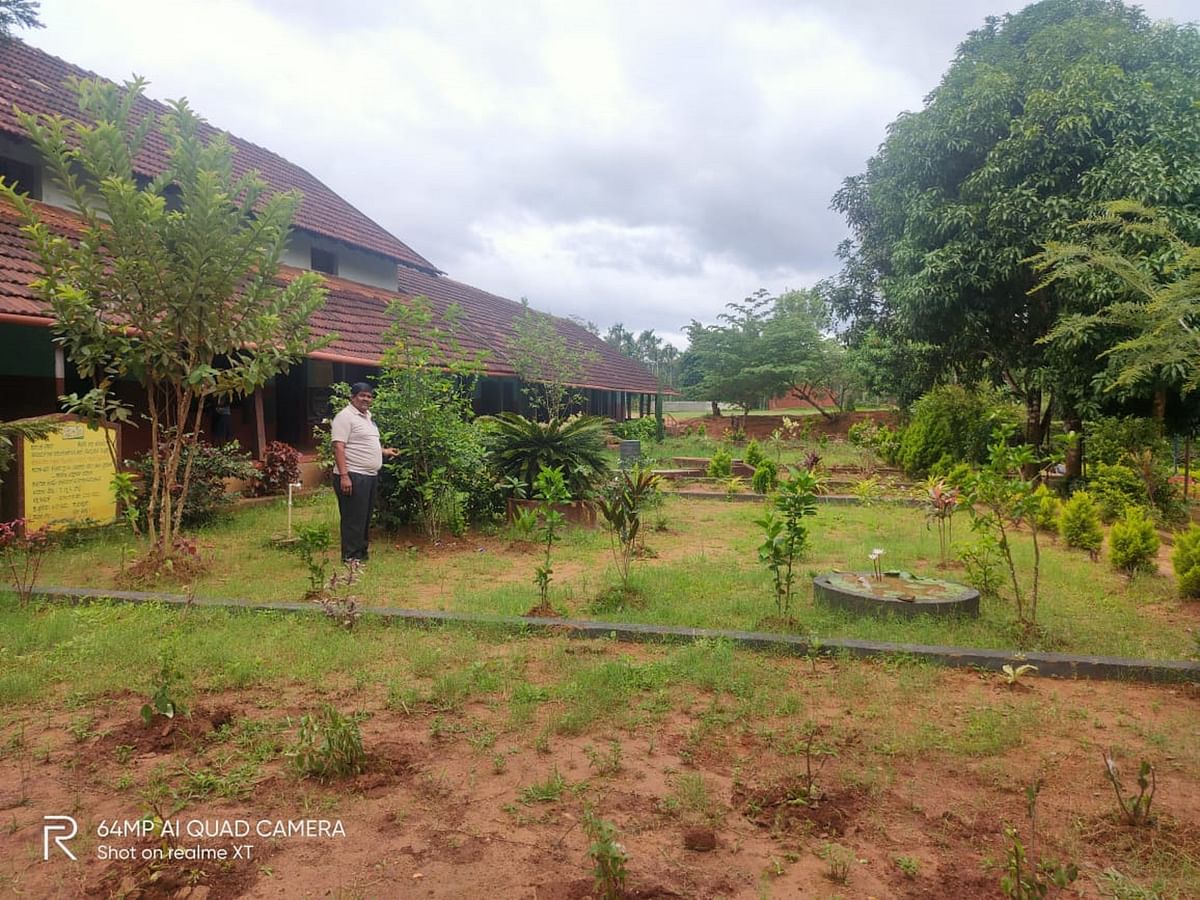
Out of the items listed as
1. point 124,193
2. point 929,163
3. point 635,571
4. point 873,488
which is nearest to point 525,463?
point 635,571

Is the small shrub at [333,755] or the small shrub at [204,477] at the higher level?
the small shrub at [204,477]

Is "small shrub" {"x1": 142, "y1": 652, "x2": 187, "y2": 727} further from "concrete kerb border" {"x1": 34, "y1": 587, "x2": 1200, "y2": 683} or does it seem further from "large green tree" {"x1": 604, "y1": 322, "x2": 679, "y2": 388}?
"large green tree" {"x1": 604, "y1": 322, "x2": 679, "y2": 388}

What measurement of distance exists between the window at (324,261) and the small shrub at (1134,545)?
43.8 feet

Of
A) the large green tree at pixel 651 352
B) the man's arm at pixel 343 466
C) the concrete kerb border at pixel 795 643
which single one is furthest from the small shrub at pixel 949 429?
the large green tree at pixel 651 352

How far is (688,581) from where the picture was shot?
624cm

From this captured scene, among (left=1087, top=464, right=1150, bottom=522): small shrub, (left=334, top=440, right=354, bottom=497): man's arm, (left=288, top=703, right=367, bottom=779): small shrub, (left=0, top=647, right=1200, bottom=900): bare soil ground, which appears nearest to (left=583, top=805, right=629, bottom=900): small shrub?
(left=0, top=647, right=1200, bottom=900): bare soil ground

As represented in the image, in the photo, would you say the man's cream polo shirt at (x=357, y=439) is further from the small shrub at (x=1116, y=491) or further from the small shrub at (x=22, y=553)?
the small shrub at (x=1116, y=491)

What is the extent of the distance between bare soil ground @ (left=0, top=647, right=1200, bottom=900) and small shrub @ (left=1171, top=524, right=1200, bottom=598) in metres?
2.71

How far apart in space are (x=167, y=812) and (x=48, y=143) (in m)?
5.12

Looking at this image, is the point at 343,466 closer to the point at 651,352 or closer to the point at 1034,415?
the point at 1034,415

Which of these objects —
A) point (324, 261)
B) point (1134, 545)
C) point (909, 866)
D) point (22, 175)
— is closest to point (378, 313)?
point (324, 261)

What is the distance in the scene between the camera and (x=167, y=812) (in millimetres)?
2592

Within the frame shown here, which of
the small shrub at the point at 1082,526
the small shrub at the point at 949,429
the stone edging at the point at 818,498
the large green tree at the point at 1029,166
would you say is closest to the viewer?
the small shrub at the point at 1082,526

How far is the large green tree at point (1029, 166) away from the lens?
35.7ft
